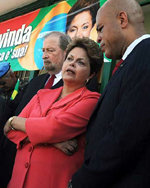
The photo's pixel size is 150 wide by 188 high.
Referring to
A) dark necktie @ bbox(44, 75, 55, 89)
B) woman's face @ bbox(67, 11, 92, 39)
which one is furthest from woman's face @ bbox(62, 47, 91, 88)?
woman's face @ bbox(67, 11, 92, 39)

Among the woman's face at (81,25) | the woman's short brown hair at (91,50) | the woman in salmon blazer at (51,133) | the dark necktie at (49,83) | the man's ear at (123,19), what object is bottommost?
the woman in salmon blazer at (51,133)

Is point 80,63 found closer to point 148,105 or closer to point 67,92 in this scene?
point 67,92

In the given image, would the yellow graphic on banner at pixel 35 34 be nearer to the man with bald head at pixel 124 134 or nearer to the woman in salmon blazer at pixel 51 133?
the woman in salmon blazer at pixel 51 133

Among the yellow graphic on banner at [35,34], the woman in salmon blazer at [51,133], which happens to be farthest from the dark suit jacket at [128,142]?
the yellow graphic on banner at [35,34]

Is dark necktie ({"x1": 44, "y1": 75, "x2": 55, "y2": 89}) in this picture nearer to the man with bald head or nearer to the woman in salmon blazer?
the woman in salmon blazer

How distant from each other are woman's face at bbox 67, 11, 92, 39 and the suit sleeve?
1.72 meters

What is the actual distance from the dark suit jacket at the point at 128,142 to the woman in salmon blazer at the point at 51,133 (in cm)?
25

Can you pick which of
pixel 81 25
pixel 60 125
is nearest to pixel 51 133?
pixel 60 125

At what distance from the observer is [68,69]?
1.38m

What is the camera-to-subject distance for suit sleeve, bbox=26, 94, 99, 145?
112 cm

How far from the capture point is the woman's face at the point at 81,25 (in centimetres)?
268

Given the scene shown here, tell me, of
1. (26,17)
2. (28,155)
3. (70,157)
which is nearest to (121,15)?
(70,157)

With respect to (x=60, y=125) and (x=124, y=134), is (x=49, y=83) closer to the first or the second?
(x=60, y=125)

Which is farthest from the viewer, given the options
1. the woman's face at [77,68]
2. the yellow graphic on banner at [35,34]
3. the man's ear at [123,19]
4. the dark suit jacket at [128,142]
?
the yellow graphic on banner at [35,34]
